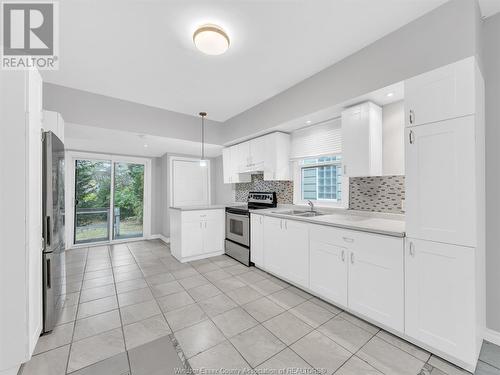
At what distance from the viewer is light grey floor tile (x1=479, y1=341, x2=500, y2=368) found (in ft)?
5.04

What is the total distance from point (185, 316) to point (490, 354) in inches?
102

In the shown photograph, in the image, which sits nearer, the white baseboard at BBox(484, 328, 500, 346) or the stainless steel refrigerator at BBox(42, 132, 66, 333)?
the white baseboard at BBox(484, 328, 500, 346)

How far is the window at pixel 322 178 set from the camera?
119 inches

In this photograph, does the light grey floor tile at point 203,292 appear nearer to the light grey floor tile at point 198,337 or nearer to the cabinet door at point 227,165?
the light grey floor tile at point 198,337

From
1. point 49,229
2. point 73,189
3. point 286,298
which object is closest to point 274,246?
point 286,298

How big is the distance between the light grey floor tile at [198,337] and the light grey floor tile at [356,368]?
3.17 ft

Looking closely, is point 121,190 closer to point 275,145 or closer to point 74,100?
point 74,100

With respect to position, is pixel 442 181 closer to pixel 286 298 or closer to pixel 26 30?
pixel 286 298

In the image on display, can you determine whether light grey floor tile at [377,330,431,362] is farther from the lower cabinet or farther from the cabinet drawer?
the cabinet drawer

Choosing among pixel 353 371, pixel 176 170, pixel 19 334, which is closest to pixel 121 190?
pixel 176 170

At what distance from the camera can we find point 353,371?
4.88 feet

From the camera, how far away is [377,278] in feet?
6.18

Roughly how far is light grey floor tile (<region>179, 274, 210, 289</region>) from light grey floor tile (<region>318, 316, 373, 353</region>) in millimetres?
1655

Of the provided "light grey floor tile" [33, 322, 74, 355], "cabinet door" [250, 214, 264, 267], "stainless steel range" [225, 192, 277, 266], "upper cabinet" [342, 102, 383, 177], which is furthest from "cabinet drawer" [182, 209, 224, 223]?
"upper cabinet" [342, 102, 383, 177]
